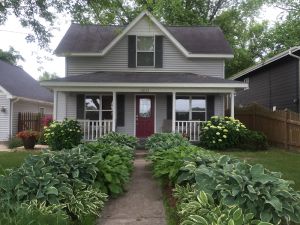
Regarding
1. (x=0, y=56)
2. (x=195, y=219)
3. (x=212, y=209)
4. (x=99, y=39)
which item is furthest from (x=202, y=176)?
(x=0, y=56)

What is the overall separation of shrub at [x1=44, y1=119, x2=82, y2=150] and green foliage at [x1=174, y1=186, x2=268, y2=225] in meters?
11.9

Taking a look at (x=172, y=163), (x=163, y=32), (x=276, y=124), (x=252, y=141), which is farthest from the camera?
(x=163, y=32)

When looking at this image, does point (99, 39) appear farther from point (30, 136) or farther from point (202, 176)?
point (202, 176)

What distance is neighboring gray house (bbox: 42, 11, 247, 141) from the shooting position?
62.7 feet

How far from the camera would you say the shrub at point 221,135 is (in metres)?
17.8

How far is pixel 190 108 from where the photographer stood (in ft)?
66.8

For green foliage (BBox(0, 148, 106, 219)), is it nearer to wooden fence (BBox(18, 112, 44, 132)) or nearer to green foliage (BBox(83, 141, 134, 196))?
green foliage (BBox(83, 141, 134, 196))

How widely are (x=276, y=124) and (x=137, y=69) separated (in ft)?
22.4

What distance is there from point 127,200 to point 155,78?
1168 cm

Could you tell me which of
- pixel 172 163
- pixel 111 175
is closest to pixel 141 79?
pixel 172 163

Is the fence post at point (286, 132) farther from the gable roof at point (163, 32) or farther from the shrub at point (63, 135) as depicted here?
the shrub at point (63, 135)

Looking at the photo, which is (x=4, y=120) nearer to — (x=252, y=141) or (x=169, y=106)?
(x=169, y=106)

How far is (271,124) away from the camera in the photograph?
2048 cm

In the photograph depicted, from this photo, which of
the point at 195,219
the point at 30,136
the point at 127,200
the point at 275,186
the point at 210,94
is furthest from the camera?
the point at 210,94
